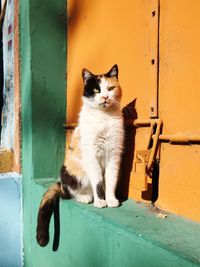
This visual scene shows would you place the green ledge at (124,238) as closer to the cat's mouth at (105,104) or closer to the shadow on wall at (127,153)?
the shadow on wall at (127,153)

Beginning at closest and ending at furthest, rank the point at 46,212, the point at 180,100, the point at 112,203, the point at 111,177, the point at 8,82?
the point at 180,100 < the point at 112,203 < the point at 111,177 < the point at 46,212 < the point at 8,82

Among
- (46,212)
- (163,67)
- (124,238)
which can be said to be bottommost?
(46,212)

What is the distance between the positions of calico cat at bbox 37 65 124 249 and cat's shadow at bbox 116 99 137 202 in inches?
4.1

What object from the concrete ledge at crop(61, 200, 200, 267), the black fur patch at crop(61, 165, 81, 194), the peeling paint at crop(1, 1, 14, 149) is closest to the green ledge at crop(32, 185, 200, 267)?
the concrete ledge at crop(61, 200, 200, 267)

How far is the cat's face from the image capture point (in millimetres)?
2398

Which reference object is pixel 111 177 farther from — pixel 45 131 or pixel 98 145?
pixel 45 131

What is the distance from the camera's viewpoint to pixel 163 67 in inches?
87.4

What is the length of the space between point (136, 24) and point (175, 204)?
3.96 feet

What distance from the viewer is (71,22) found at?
338 cm

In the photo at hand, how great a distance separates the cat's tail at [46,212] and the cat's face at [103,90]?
72 cm

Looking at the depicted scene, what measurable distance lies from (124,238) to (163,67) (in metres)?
1.04

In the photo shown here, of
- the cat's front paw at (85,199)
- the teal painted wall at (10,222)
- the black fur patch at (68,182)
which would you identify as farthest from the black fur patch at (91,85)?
the teal painted wall at (10,222)

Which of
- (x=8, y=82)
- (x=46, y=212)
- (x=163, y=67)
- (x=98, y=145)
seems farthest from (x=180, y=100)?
(x=8, y=82)

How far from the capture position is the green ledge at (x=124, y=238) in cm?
152
